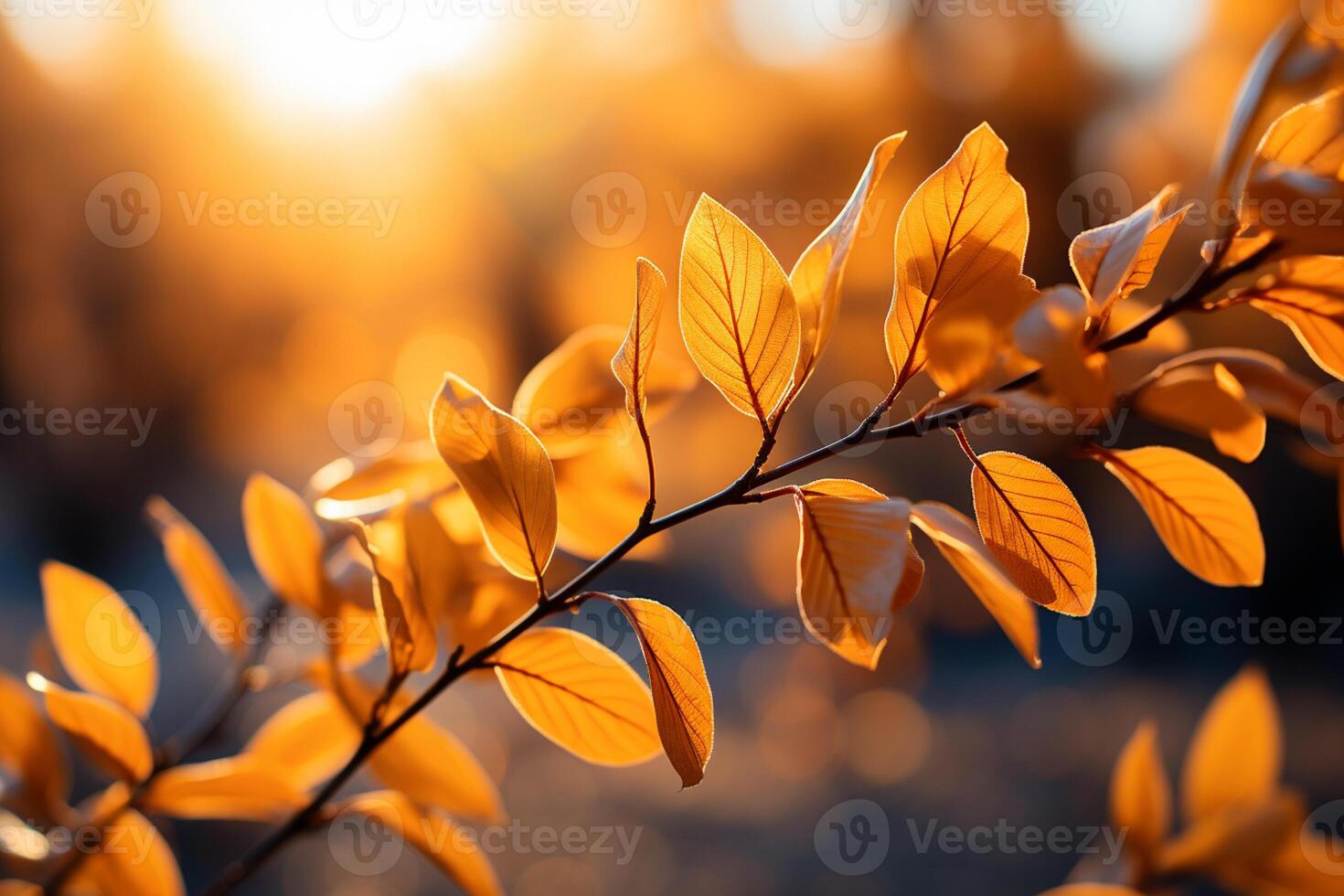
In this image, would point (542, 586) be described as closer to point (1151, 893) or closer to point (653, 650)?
point (653, 650)

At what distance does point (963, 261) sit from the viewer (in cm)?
23

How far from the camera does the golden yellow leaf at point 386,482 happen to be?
0.32m

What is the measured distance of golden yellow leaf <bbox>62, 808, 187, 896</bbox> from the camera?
39 centimetres

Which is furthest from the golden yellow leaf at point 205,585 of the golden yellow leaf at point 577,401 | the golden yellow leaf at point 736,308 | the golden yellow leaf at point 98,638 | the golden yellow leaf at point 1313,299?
the golden yellow leaf at point 1313,299

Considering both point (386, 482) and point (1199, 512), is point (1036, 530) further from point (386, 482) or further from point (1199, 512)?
point (386, 482)

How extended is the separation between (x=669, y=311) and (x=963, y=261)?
157cm

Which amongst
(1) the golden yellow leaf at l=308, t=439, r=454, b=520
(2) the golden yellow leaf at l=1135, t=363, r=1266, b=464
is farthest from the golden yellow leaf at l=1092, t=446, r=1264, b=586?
A: (1) the golden yellow leaf at l=308, t=439, r=454, b=520

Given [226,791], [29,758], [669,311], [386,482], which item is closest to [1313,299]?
[386,482]

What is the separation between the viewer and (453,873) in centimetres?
34

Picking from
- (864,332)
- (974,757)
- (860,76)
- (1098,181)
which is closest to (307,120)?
(860,76)

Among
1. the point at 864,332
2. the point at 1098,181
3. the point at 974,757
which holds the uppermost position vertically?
the point at 1098,181

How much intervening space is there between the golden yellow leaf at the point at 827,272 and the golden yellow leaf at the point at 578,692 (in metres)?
0.11

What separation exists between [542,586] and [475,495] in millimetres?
34

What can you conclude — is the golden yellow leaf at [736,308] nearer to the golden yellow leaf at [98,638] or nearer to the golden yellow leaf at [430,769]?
the golden yellow leaf at [430,769]
